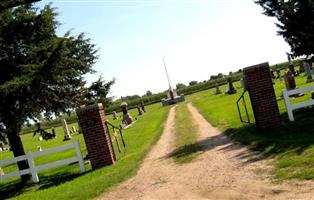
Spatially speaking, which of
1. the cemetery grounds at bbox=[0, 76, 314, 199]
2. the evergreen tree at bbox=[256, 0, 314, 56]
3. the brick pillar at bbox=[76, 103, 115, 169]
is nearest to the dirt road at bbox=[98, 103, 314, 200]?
the cemetery grounds at bbox=[0, 76, 314, 199]

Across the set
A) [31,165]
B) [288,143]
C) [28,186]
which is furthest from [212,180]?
[28,186]

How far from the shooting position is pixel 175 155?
45.4ft

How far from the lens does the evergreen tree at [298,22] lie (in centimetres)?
1648

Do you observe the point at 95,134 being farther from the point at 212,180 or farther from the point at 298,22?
the point at 298,22

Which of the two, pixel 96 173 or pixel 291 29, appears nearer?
pixel 96 173

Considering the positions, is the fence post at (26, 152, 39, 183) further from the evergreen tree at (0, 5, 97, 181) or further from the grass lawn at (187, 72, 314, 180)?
the grass lawn at (187, 72, 314, 180)

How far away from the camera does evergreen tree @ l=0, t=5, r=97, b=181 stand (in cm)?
1566

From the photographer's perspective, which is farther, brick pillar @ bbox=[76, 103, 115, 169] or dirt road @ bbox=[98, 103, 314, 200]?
brick pillar @ bbox=[76, 103, 115, 169]

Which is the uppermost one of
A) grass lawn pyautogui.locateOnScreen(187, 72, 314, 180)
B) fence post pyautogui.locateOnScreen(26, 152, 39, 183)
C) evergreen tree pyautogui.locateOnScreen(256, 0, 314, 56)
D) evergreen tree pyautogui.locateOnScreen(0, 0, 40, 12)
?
evergreen tree pyautogui.locateOnScreen(0, 0, 40, 12)

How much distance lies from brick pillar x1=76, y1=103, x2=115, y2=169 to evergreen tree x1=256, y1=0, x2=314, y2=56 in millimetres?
7983

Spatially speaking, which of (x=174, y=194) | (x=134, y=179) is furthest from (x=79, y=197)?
(x=174, y=194)

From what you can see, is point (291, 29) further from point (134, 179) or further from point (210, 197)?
point (210, 197)

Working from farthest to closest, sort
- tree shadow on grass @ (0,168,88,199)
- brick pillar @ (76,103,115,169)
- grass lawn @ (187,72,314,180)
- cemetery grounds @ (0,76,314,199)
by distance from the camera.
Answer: brick pillar @ (76,103,115,169) < tree shadow on grass @ (0,168,88,199) < grass lawn @ (187,72,314,180) < cemetery grounds @ (0,76,314,199)

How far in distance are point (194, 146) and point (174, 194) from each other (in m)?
6.07
